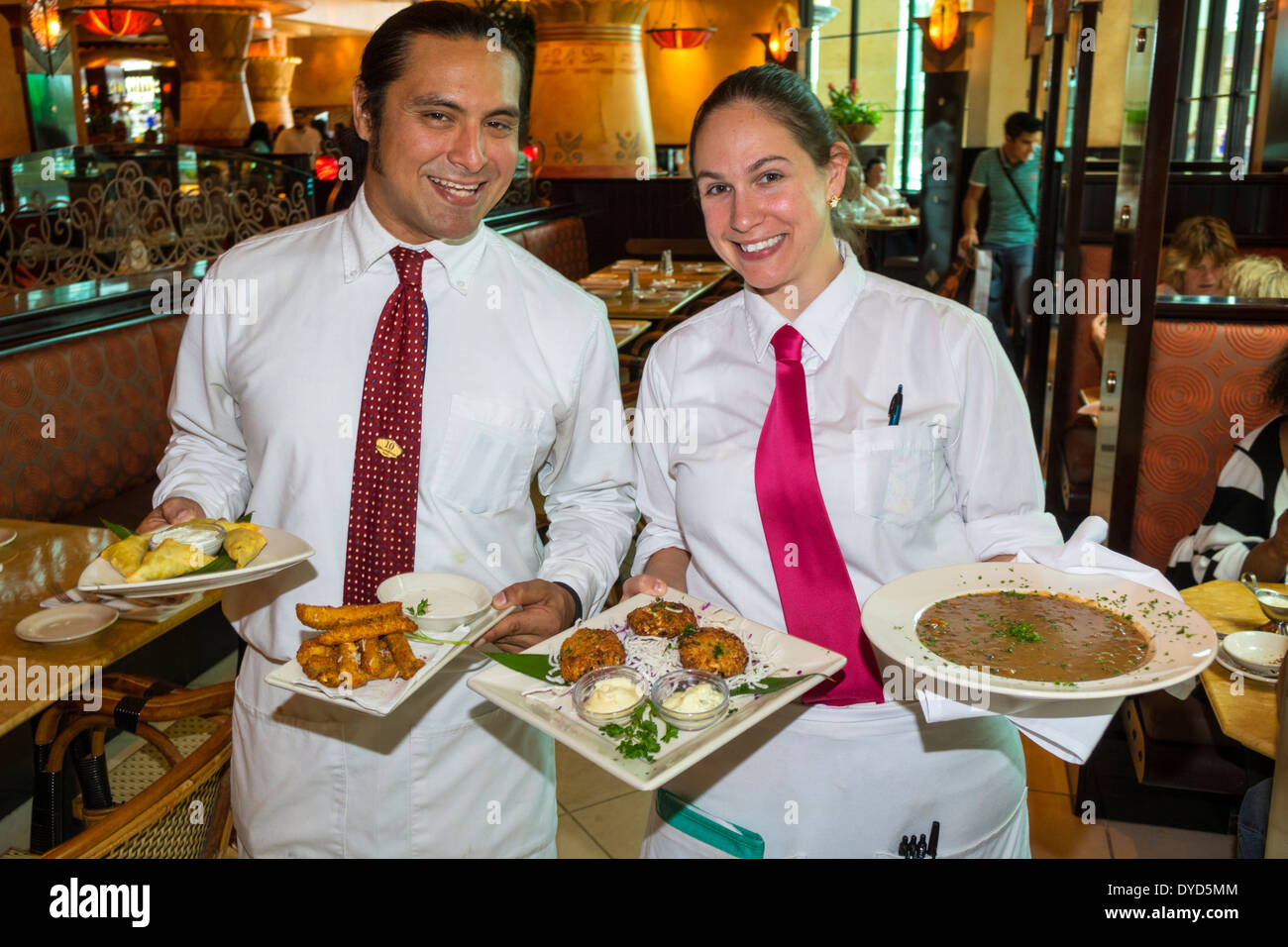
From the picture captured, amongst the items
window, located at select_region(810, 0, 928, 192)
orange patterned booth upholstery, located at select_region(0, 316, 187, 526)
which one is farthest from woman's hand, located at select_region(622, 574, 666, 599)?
window, located at select_region(810, 0, 928, 192)

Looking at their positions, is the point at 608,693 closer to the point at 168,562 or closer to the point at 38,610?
the point at 168,562

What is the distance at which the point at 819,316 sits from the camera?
1.69m

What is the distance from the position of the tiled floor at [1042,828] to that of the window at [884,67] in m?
16.0

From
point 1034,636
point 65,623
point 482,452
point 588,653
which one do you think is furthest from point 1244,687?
point 65,623

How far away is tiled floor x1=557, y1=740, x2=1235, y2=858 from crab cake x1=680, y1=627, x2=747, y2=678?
1819mm

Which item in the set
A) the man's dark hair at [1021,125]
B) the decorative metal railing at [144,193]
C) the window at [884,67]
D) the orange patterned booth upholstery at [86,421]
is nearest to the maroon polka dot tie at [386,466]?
the orange patterned booth upholstery at [86,421]

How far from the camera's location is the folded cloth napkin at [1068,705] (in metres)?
1.29

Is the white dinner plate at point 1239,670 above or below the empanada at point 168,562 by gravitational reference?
below

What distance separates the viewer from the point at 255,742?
1812mm

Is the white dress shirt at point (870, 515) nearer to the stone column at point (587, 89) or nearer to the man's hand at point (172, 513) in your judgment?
the man's hand at point (172, 513)

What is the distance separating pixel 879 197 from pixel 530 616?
35.5 ft

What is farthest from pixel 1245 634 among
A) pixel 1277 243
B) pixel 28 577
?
pixel 1277 243

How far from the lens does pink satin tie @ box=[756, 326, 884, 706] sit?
1599mm

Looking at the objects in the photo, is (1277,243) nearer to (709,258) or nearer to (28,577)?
(709,258)
